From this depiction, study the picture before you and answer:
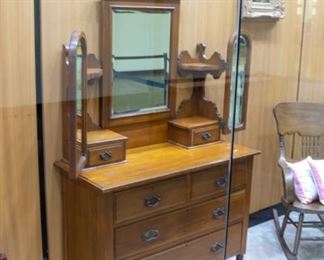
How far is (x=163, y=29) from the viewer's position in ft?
7.70

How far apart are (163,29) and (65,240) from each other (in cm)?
111

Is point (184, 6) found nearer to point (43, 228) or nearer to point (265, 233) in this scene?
point (43, 228)

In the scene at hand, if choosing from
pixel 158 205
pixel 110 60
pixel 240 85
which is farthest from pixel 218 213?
pixel 110 60

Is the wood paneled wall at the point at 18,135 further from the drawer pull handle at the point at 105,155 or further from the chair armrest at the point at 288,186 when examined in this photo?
the chair armrest at the point at 288,186

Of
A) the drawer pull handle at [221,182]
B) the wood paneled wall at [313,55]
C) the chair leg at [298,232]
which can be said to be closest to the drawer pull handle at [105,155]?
the drawer pull handle at [221,182]

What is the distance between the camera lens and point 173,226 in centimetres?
222

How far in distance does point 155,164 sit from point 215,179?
373 mm

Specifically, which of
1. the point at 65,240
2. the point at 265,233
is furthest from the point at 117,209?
the point at 265,233

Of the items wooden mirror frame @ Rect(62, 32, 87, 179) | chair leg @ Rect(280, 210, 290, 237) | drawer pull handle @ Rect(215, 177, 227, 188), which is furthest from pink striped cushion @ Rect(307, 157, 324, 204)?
wooden mirror frame @ Rect(62, 32, 87, 179)

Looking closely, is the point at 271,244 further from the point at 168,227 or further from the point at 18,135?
the point at 18,135

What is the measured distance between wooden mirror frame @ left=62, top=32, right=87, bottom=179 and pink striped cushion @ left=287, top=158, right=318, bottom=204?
1273 millimetres

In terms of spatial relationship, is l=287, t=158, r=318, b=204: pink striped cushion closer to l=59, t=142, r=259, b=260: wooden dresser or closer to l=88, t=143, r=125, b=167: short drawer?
l=59, t=142, r=259, b=260: wooden dresser

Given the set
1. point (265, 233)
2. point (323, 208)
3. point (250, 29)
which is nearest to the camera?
point (323, 208)

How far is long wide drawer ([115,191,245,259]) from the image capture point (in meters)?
2.06
